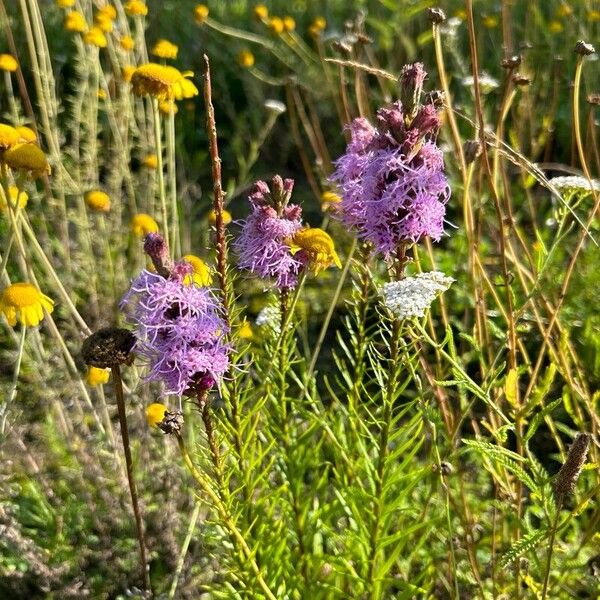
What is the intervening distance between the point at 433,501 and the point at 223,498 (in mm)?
916

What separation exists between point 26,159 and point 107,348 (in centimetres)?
45

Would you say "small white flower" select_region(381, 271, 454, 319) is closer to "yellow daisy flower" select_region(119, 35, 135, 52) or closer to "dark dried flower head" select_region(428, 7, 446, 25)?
"dark dried flower head" select_region(428, 7, 446, 25)

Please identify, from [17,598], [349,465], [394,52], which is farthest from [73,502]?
[394,52]

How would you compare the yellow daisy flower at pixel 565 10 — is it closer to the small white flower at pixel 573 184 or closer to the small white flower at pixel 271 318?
the small white flower at pixel 573 184

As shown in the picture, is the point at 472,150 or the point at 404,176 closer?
the point at 404,176

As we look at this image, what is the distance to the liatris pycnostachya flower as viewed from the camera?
1024 millimetres

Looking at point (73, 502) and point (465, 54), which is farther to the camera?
point (465, 54)

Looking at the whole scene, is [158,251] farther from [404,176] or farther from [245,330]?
[245,330]

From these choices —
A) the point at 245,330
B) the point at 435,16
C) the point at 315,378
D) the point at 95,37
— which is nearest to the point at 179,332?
the point at 435,16

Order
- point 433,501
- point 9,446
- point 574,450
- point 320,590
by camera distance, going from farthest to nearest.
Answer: point 9,446
point 433,501
point 320,590
point 574,450

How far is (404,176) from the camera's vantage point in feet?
3.40

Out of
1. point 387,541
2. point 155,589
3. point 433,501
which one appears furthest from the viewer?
point 433,501

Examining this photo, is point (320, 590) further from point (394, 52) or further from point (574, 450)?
point (394, 52)

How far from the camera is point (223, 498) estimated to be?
3.87 feet
